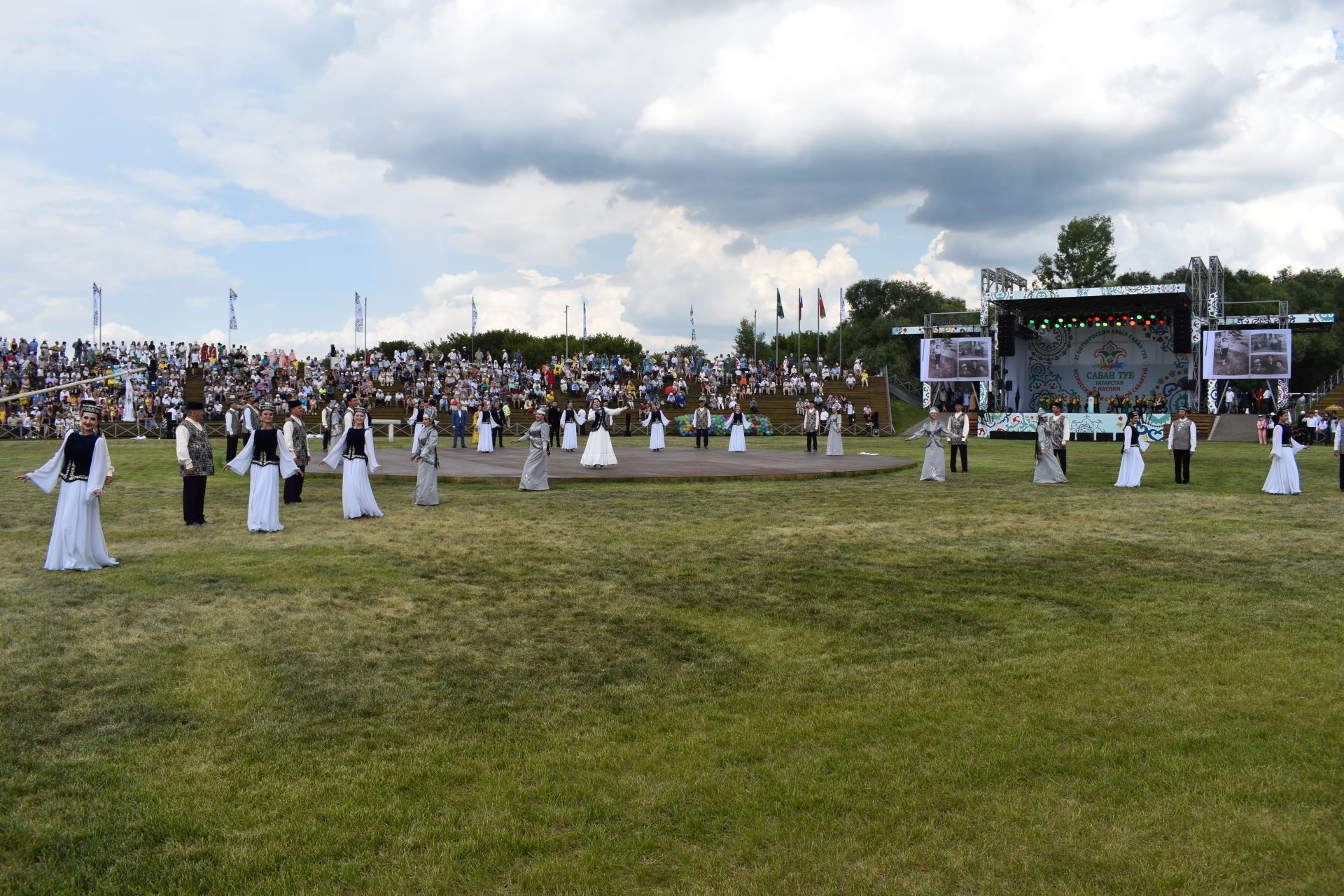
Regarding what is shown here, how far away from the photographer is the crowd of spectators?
41.0 meters

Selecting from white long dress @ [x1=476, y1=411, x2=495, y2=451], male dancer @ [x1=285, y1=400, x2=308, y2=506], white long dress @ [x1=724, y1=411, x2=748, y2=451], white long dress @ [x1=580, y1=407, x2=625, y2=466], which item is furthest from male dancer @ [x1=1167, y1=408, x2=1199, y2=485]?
white long dress @ [x1=476, y1=411, x2=495, y2=451]

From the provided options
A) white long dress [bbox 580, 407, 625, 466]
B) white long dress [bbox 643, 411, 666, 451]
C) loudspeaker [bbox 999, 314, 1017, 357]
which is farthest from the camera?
loudspeaker [bbox 999, 314, 1017, 357]

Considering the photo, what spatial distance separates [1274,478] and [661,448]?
706 inches

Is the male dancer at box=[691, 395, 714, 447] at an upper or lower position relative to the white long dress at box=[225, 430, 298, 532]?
upper

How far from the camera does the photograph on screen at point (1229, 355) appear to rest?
3956 centimetres

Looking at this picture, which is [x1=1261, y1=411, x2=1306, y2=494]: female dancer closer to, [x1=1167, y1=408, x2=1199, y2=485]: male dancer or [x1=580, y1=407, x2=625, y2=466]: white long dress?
[x1=1167, y1=408, x2=1199, y2=485]: male dancer

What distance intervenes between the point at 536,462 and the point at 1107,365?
37591 mm

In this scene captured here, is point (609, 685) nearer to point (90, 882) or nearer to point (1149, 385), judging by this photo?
point (90, 882)

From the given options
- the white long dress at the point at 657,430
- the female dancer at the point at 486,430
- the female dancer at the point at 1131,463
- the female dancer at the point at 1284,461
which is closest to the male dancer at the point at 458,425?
the female dancer at the point at 486,430

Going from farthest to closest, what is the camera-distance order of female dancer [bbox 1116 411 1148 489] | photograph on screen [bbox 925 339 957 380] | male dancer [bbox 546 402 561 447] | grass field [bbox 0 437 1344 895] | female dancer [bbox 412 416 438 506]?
photograph on screen [bbox 925 339 957 380], male dancer [bbox 546 402 561 447], female dancer [bbox 1116 411 1148 489], female dancer [bbox 412 416 438 506], grass field [bbox 0 437 1344 895]

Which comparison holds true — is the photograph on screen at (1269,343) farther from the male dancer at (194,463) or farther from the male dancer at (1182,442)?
the male dancer at (194,463)

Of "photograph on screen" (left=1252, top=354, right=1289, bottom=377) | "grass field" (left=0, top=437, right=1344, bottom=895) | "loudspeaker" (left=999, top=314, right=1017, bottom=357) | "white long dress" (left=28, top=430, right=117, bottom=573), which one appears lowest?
"grass field" (left=0, top=437, right=1344, bottom=895)

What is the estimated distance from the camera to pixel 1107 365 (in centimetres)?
4562

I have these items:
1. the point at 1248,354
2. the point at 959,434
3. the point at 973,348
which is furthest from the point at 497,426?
the point at 1248,354
